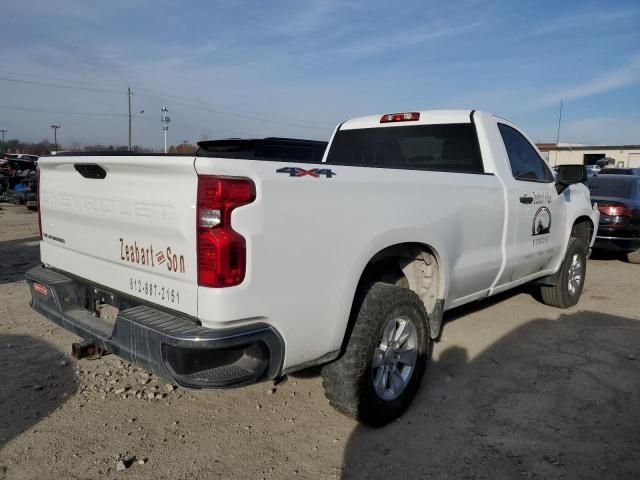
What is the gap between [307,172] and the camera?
2.41m

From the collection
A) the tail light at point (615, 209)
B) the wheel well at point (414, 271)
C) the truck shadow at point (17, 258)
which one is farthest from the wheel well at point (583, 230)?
the truck shadow at point (17, 258)

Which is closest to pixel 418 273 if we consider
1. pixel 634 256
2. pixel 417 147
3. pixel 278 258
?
pixel 417 147

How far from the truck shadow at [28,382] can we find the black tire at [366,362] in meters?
1.88

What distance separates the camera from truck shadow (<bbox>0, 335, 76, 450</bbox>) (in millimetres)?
3154

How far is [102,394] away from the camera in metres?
3.50

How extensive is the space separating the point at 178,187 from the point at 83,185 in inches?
37.2

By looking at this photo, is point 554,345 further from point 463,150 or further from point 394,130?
point 394,130

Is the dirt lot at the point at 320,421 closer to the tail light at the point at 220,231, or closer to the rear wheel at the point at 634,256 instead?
the tail light at the point at 220,231

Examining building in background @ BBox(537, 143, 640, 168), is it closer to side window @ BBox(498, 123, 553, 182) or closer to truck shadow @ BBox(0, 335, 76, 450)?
side window @ BBox(498, 123, 553, 182)

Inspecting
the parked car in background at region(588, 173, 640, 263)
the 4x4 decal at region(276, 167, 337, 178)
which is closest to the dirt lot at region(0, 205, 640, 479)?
the 4x4 decal at region(276, 167, 337, 178)

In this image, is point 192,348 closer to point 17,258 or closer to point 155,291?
point 155,291

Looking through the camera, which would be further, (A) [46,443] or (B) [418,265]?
(B) [418,265]

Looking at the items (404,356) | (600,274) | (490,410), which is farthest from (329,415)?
(600,274)

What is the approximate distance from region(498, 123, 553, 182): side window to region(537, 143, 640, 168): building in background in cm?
4471
